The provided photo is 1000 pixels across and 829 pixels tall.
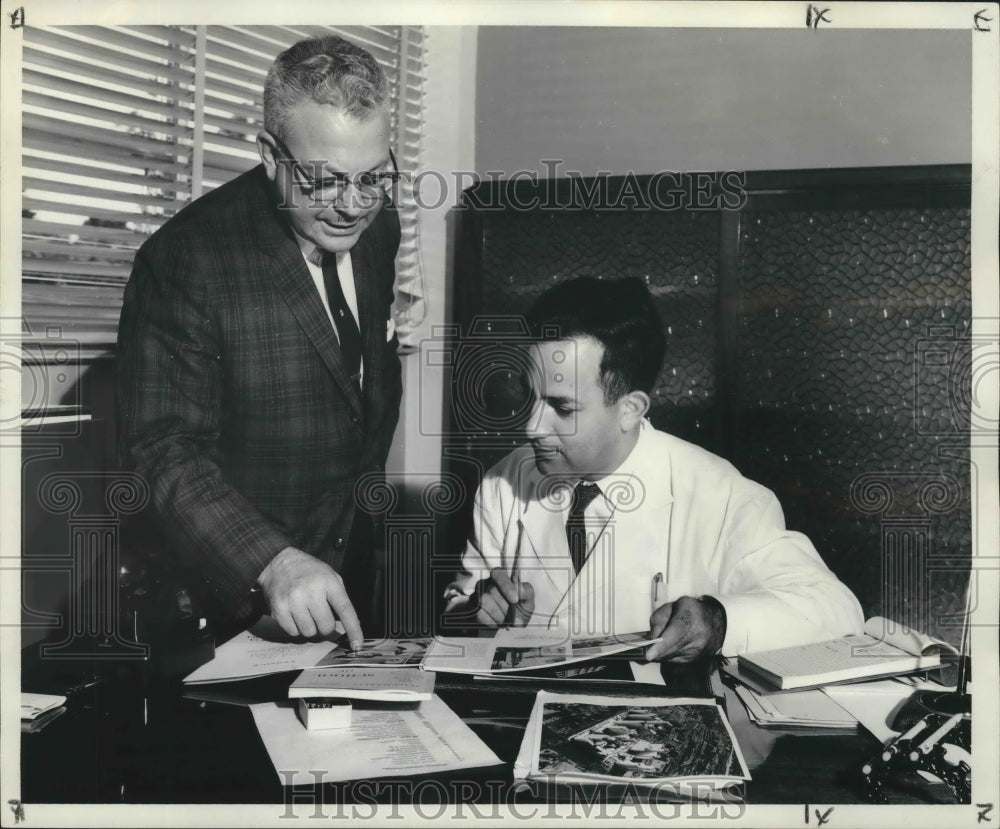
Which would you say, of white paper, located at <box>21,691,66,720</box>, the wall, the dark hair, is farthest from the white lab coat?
white paper, located at <box>21,691,66,720</box>

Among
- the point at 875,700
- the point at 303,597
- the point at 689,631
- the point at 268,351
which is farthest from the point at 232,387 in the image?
the point at 875,700

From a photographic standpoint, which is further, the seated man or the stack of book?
the seated man

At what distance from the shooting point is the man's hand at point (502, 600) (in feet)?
5.96

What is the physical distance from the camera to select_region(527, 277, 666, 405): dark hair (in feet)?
5.92

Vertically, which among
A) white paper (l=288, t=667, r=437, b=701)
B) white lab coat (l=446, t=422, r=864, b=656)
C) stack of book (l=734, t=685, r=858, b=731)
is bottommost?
stack of book (l=734, t=685, r=858, b=731)

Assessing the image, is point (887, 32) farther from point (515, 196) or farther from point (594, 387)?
point (594, 387)

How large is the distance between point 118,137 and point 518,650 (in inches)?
51.7

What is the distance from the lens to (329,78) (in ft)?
5.78

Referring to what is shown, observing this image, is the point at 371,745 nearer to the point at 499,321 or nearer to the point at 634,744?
the point at 634,744

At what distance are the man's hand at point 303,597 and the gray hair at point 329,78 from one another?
0.92 metres

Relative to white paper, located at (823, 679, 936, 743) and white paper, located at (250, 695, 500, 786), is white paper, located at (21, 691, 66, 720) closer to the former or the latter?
white paper, located at (250, 695, 500, 786)

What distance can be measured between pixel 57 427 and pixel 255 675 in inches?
27.5

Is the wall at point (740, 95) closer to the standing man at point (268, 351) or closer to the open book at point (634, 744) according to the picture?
the standing man at point (268, 351)

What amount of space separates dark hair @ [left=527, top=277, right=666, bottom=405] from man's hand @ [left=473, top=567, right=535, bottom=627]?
1.42 ft
